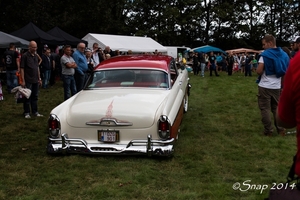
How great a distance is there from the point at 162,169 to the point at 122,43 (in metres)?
19.1

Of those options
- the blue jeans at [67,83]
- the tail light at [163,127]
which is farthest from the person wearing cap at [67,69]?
the tail light at [163,127]

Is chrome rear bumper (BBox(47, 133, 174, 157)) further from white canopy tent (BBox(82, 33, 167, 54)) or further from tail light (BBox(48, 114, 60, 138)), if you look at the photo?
white canopy tent (BBox(82, 33, 167, 54))

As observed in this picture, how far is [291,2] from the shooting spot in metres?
47.8

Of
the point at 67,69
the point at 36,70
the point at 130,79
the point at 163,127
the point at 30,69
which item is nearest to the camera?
the point at 163,127

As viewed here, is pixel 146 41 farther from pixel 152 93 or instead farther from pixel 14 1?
pixel 152 93

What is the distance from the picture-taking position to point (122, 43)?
23.3 metres

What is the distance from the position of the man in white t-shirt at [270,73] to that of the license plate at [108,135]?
2.85m

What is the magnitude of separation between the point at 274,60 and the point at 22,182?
14.6ft

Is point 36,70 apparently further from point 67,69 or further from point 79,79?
point 79,79

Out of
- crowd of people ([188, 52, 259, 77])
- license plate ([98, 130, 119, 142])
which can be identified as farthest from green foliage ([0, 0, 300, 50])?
license plate ([98, 130, 119, 142])

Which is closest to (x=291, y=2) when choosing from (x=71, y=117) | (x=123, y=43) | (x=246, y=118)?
→ (x=123, y=43)

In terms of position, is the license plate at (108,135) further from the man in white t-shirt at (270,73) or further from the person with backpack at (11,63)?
the person with backpack at (11,63)

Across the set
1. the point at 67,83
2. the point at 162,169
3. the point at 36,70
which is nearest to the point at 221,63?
the point at 67,83

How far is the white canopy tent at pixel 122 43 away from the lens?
860 inches
